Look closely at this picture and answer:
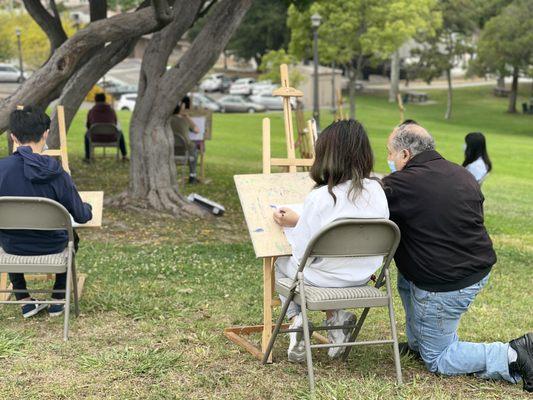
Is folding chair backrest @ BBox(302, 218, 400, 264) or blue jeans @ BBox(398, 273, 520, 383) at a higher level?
folding chair backrest @ BBox(302, 218, 400, 264)

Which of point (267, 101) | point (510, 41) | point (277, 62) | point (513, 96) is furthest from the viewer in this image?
point (513, 96)

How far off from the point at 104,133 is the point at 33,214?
9.39m

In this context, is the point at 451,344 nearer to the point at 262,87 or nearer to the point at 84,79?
the point at 84,79

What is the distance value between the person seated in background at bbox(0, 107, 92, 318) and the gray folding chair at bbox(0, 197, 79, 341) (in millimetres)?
120

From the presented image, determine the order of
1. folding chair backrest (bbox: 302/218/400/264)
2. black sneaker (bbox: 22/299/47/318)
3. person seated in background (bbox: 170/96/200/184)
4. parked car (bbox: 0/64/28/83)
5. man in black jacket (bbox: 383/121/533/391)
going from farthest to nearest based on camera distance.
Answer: parked car (bbox: 0/64/28/83) < person seated in background (bbox: 170/96/200/184) < black sneaker (bbox: 22/299/47/318) < man in black jacket (bbox: 383/121/533/391) < folding chair backrest (bbox: 302/218/400/264)

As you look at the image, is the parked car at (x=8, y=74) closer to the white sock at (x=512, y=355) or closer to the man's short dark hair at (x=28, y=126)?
the man's short dark hair at (x=28, y=126)

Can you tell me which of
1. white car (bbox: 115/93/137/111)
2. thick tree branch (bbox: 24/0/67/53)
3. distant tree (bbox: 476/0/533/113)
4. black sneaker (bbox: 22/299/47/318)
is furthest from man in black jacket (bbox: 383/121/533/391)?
distant tree (bbox: 476/0/533/113)

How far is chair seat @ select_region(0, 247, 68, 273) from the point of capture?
4551mm

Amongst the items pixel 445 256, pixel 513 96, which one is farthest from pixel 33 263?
pixel 513 96

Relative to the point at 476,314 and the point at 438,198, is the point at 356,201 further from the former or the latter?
the point at 476,314

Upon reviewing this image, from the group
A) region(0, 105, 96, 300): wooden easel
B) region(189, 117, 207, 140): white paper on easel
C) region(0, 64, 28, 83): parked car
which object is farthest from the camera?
region(0, 64, 28, 83): parked car

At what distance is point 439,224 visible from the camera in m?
4.05

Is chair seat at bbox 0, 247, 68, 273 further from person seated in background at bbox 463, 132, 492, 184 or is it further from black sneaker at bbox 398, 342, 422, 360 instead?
person seated in background at bbox 463, 132, 492, 184

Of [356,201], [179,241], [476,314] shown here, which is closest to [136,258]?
[179,241]
